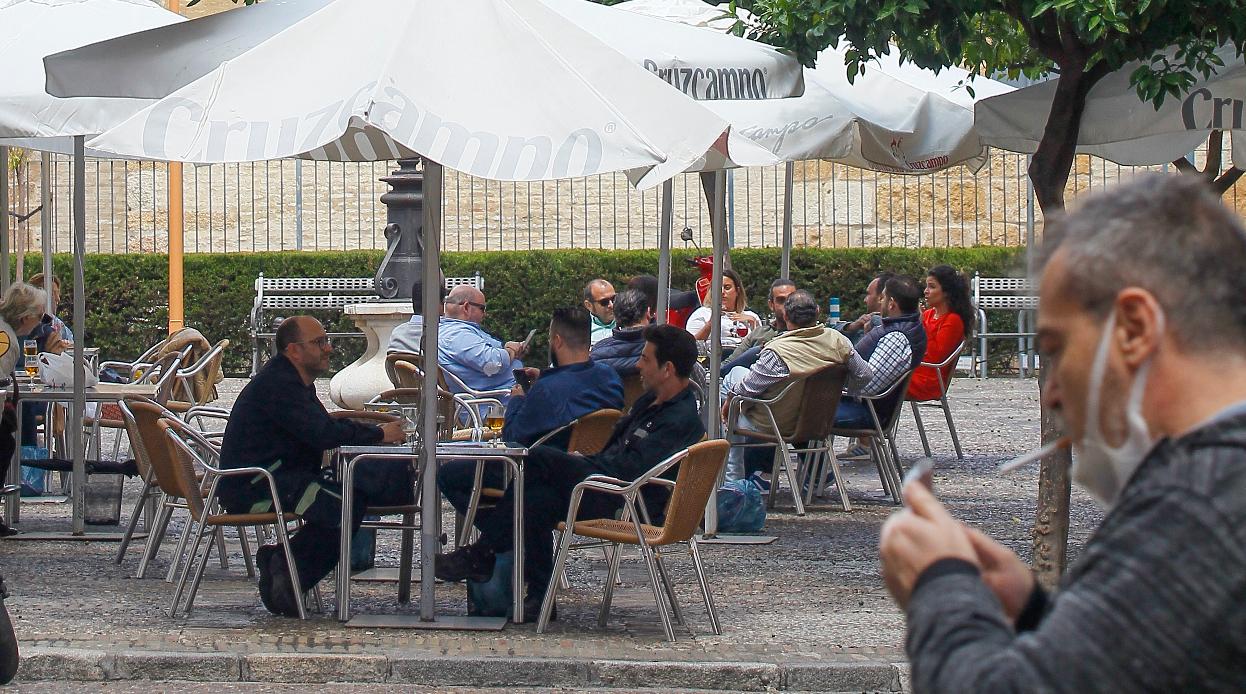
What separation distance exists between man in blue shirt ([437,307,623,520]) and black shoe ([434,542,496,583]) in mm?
418

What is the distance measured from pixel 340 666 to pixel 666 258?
429 centimetres

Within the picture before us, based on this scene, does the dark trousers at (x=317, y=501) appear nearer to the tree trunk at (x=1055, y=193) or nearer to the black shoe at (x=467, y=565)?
the black shoe at (x=467, y=565)

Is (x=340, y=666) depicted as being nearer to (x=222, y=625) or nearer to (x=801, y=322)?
(x=222, y=625)

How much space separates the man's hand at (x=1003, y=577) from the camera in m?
1.72

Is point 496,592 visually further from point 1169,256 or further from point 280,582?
point 1169,256

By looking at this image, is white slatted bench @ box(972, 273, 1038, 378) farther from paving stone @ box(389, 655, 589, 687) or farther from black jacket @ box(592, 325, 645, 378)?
paving stone @ box(389, 655, 589, 687)

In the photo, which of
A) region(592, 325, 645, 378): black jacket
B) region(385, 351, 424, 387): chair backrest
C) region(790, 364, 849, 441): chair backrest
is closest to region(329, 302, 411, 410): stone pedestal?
region(385, 351, 424, 387): chair backrest

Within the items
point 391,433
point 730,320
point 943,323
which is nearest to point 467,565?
point 391,433

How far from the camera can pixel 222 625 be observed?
21.9 feet

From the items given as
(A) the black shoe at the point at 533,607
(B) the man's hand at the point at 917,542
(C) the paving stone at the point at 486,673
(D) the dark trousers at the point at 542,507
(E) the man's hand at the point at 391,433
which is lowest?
(C) the paving stone at the point at 486,673

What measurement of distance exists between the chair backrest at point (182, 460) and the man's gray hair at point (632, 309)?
348cm

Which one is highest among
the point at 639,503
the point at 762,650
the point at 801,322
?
the point at 801,322

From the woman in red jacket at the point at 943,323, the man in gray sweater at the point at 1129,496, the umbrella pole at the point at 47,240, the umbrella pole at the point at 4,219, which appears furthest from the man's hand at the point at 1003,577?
the umbrella pole at the point at 47,240

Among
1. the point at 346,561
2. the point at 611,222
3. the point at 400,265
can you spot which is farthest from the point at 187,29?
the point at 611,222
